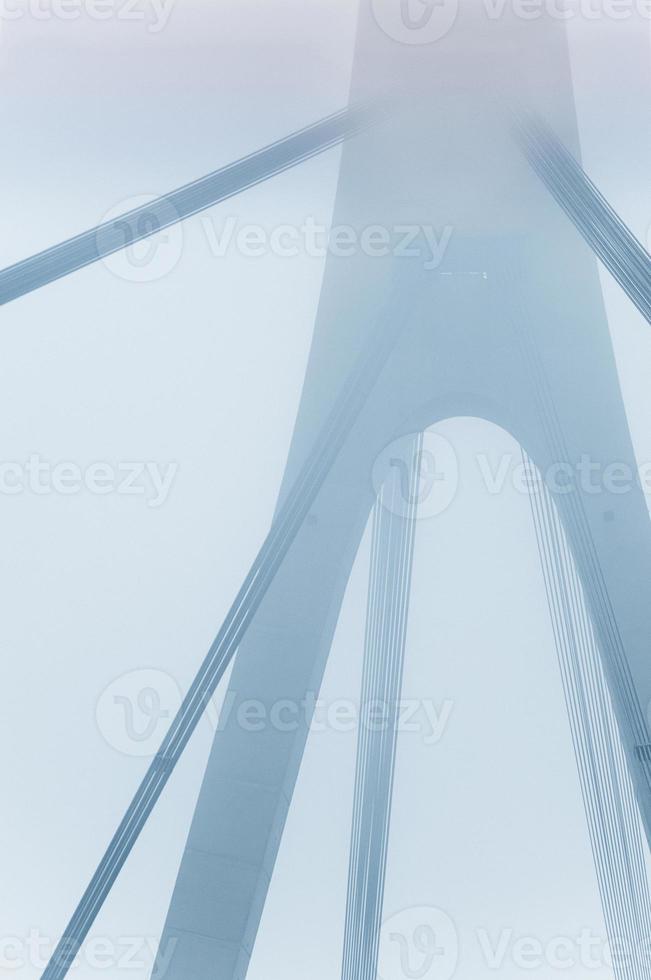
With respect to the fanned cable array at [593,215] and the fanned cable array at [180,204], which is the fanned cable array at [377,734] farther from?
the fanned cable array at [180,204]

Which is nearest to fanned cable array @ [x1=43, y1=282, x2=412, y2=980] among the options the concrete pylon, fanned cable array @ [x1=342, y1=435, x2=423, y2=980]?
the concrete pylon

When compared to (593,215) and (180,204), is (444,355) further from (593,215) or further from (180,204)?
(180,204)

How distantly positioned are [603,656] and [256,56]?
175 inches

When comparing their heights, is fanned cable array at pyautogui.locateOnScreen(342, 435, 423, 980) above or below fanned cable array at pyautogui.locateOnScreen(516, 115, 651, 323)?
below

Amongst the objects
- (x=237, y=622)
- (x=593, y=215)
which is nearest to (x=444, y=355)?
(x=593, y=215)

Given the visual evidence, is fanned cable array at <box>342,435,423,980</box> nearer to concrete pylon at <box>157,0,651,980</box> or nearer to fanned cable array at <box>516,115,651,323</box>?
concrete pylon at <box>157,0,651,980</box>

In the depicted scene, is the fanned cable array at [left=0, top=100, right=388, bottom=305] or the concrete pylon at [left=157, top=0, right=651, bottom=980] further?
the concrete pylon at [left=157, top=0, right=651, bottom=980]

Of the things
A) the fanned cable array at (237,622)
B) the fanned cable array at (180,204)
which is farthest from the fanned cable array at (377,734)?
the fanned cable array at (180,204)

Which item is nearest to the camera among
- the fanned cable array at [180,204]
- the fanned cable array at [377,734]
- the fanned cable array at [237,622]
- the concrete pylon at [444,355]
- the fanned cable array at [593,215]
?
the fanned cable array at [180,204]

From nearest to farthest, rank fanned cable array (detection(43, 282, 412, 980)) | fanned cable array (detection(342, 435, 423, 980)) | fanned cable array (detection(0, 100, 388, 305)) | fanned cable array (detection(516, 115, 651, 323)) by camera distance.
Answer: fanned cable array (detection(0, 100, 388, 305)) < fanned cable array (detection(516, 115, 651, 323)) < fanned cable array (detection(43, 282, 412, 980)) < fanned cable array (detection(342, 435, 423, 980))

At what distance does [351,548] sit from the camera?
616 cm

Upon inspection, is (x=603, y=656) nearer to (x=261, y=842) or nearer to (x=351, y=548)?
(x=351, y=548)

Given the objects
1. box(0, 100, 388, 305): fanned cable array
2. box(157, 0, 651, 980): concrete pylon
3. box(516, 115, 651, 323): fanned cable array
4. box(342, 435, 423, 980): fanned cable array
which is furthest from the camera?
box(342, 435, 423, 980): fanned cable array

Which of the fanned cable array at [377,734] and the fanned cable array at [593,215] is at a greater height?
the fanned cable array at [593,215]
